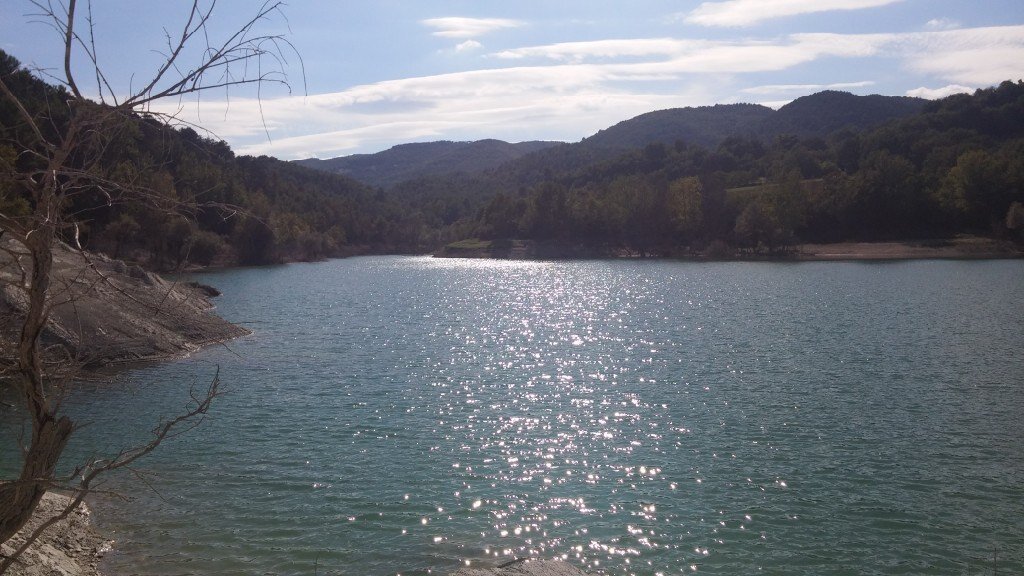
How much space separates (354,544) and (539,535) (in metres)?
2.81

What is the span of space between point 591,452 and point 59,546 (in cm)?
948

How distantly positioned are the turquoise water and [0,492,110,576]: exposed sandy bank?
0.35 m

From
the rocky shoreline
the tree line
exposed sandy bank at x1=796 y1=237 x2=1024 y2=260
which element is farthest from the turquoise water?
the tree line

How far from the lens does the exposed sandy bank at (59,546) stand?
8312 mm

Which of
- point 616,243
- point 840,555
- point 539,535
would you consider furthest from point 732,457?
point 616,243

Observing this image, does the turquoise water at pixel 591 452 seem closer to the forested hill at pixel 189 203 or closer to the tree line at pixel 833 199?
the forested hill at pixel 189 203

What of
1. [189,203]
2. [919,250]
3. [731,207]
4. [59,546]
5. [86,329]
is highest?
[731,207]

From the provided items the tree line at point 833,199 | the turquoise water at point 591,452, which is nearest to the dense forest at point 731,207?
the tree line at point 833,199

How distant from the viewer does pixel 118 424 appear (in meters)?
16.6

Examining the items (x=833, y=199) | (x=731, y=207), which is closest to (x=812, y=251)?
(x=833, y=199)

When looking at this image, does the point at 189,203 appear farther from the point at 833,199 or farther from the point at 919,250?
the point at 833,199

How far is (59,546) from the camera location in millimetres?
9578

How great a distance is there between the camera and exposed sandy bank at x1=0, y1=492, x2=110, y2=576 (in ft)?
27.3

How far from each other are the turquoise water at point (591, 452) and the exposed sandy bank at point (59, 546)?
1.15 ft
